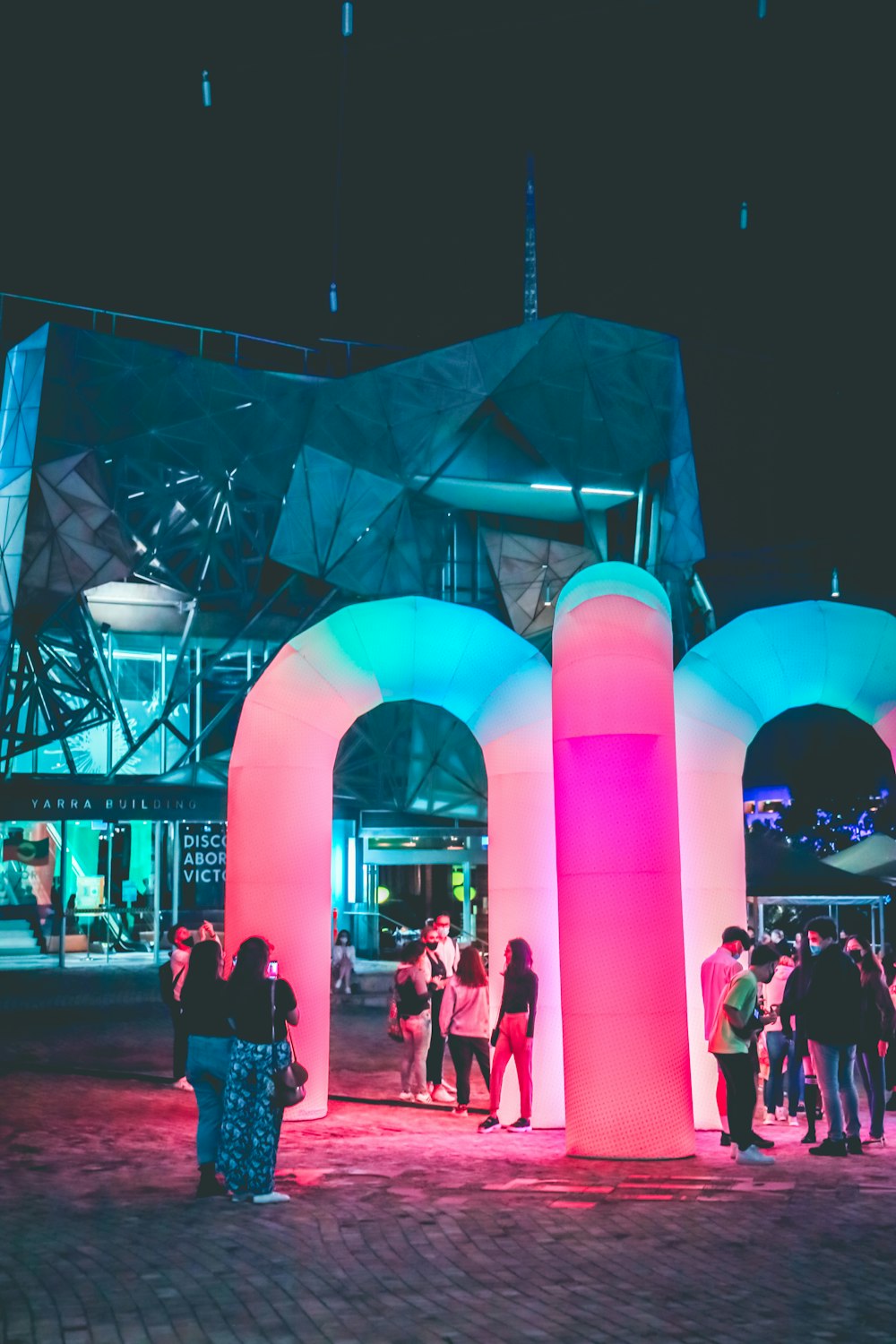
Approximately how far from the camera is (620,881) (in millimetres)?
9055

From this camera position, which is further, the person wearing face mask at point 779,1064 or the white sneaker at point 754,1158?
the person wearing face mask at point 779,1064

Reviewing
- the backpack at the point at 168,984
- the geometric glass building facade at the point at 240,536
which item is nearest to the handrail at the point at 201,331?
the geometric glass building facade at the point at 240,536

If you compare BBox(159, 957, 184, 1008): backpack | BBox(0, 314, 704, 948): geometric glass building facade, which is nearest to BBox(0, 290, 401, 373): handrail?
BBox(0, 314, 704, 948): geometric glass building facade

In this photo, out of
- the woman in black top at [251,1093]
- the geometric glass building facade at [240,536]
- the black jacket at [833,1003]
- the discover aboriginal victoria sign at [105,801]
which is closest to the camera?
the woman in black top at [251,1093]

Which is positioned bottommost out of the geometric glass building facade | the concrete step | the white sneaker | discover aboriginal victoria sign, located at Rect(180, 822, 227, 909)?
the white sneaker

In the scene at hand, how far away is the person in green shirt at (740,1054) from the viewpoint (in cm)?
877

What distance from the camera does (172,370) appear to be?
28250 mm

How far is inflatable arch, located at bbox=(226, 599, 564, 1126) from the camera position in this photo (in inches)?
427

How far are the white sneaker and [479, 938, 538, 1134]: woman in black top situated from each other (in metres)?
1.93

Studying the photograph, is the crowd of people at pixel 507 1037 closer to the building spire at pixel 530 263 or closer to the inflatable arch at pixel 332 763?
the inflatable arch at pixel 332 763

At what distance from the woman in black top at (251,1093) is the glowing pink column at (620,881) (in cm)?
224

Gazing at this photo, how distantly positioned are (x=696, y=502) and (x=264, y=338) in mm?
10540

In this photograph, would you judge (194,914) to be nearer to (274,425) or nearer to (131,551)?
(131,551)

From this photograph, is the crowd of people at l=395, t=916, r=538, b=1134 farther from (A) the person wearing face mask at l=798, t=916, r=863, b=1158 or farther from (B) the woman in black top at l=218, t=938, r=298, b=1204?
(B) the woman in black top at l=218, t=938, r=298, b=1204
